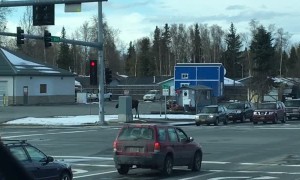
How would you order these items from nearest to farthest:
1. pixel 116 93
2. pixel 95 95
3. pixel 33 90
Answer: pixel 33 90 < pixel 95 95 < pixel 116 93

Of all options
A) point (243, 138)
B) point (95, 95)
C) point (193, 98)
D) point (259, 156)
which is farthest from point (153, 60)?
point (259, 156)

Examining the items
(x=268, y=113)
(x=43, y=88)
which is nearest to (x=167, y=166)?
(x=268, y=113)

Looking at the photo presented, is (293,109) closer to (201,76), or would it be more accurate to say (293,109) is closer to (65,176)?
(201,76)

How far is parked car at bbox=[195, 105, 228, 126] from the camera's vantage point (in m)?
50.4

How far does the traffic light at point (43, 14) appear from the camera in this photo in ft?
104

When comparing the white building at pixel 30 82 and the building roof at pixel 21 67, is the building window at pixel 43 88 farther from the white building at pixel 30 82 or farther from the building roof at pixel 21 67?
the building roof at pixel 21 67

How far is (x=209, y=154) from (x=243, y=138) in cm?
953

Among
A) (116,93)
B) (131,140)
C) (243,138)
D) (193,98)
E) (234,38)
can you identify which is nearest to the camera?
(131,140)

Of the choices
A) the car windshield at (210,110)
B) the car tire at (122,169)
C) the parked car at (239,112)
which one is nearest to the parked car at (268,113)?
the parked car at (239,112)

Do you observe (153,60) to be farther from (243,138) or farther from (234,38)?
(243,138)

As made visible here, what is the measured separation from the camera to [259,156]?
79.4ft

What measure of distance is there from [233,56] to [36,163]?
139 m

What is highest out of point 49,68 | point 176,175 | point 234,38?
point 234,38

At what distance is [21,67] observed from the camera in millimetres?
84125
